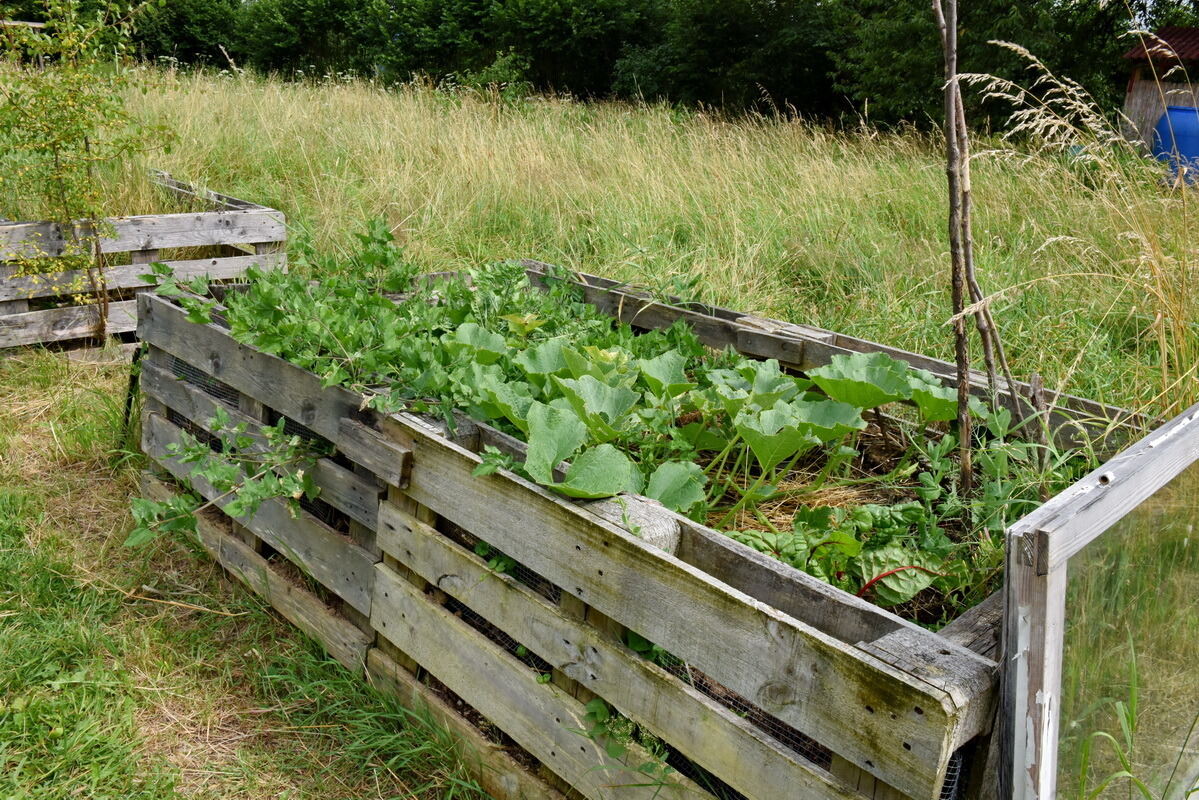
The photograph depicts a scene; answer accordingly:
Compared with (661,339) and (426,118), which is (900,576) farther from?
(426,118)

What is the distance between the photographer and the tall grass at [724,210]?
424 cm

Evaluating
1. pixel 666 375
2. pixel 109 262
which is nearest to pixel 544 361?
pixel 666 375

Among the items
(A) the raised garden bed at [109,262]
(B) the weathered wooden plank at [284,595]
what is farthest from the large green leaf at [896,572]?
(A) the raised garden bed at [109,262]

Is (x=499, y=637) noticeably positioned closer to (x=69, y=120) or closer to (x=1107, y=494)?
(x=1107, y=494)

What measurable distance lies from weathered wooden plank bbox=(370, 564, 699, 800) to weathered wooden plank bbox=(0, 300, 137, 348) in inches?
136

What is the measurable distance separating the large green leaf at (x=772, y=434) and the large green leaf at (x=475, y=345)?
830mm

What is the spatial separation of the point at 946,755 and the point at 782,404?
1.08 meters

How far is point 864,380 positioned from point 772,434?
14.2 inches

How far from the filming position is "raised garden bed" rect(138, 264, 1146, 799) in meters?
1.58

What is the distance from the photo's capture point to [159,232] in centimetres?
538

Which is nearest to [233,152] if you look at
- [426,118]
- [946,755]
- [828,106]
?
[426,118]

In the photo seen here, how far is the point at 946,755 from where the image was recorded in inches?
Result: 57.3

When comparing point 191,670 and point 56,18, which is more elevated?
point 56,18

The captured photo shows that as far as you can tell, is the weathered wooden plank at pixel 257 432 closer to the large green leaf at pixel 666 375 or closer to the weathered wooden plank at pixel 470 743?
the weathered wooden plank at pixel 470 743
